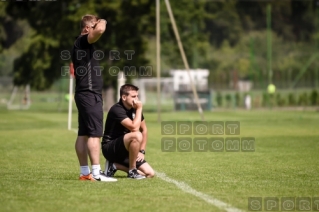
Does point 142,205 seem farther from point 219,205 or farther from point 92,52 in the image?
point 92,52

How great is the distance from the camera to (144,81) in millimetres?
71625

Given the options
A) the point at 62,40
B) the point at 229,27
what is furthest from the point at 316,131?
the point at 229,27

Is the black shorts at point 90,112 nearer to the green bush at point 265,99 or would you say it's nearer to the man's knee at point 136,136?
the man's knee at point 136,136

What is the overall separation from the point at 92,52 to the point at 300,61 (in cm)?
5690

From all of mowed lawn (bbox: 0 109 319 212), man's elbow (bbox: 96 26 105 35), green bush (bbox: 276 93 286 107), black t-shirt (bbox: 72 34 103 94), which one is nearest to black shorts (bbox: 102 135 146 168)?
mowed lawn (bbox: 0 109 319 212)

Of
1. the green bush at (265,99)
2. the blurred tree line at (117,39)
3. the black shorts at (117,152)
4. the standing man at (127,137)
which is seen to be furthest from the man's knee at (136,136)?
the green bush at (265,99)

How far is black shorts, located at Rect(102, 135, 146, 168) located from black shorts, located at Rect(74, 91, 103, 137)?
Answer: 447 mm

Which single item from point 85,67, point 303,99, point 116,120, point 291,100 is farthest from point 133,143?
point 291,100

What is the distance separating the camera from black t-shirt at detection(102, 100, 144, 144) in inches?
423

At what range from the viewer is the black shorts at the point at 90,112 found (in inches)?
406

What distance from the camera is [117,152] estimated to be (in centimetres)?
1081

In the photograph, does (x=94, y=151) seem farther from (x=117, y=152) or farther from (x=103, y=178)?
(x=117, y=152)

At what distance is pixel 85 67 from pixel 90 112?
573 mm

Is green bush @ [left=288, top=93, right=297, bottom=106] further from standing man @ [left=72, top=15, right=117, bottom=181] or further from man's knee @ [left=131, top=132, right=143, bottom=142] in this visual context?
standing man @ [left=72, top=15, right=117, bottom=181]
